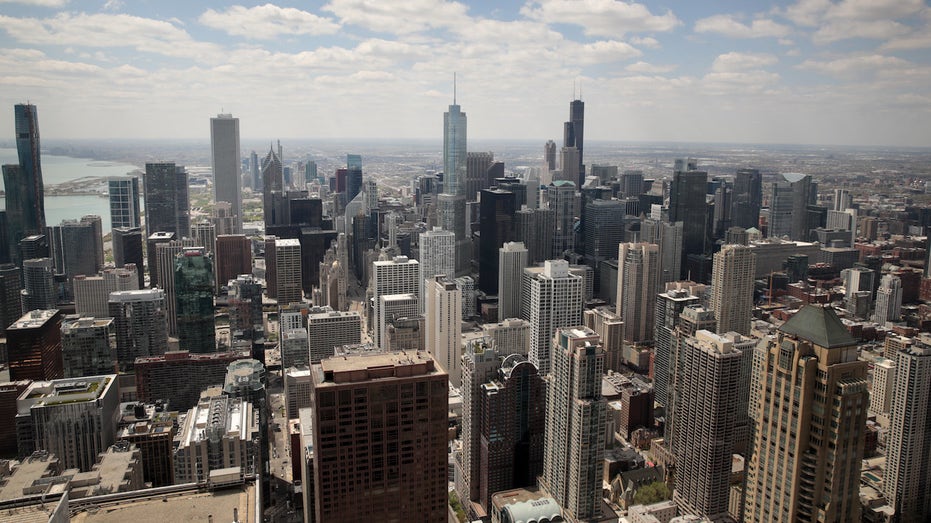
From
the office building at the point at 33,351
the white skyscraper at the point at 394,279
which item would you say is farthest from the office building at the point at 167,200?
the office building at the point at 33,351

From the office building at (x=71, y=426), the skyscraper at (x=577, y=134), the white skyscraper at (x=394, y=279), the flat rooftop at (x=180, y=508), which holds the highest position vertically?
the skyscraper at (x=577, y=134)

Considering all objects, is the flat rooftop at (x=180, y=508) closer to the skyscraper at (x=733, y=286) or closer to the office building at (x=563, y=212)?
the skyscraper at (x=733, y=286)

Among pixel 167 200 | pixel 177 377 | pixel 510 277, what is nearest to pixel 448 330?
pixel 510 277

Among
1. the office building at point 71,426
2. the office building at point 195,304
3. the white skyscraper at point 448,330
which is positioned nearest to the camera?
the office building at point 71,426

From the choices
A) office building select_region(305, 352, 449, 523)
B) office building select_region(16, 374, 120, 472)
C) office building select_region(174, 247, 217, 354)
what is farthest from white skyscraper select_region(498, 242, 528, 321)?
office building select_region(305, 352, 449, 523)

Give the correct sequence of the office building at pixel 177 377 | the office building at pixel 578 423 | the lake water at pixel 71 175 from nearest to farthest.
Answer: the office building at pixel 578 423 → the office building at pixel 177 377 → the lake water at pixel 71 175

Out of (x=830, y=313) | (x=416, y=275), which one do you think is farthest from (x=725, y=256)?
(x=830, y=313)

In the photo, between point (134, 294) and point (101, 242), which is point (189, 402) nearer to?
point (134, 294)
